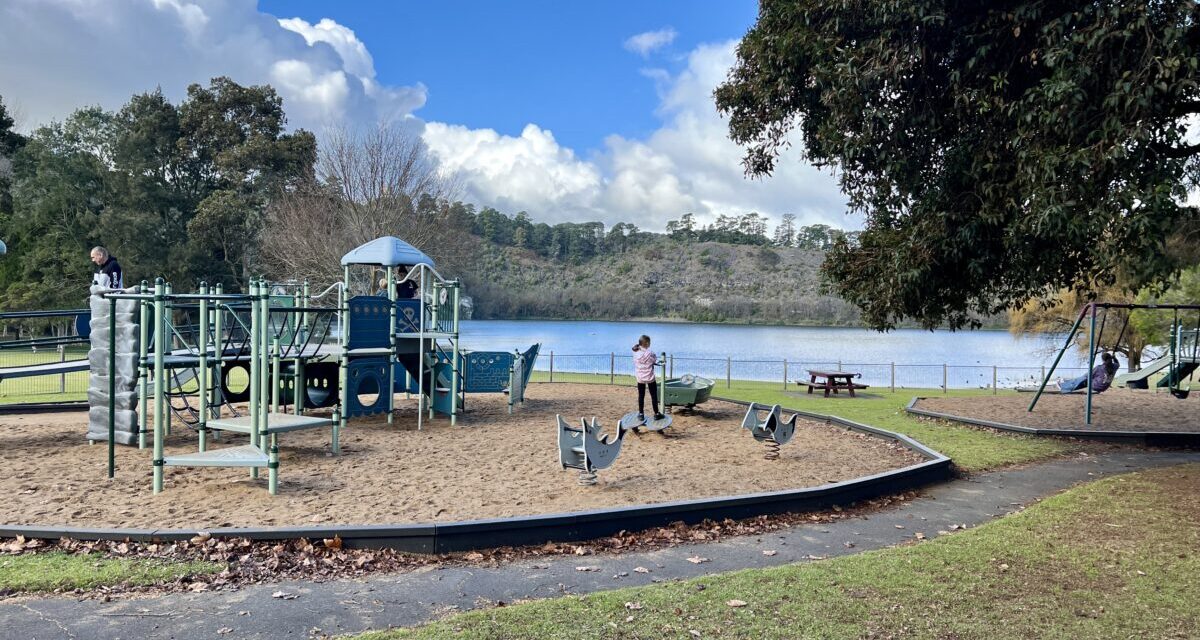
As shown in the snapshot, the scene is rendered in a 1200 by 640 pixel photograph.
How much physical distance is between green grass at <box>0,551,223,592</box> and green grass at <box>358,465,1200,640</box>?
6.52 feet

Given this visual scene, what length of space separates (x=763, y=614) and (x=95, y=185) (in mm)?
54064

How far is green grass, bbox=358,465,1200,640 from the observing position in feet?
14.2

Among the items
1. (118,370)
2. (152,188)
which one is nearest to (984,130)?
(118,370)

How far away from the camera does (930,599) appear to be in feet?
15.9

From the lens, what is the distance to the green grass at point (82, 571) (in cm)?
501

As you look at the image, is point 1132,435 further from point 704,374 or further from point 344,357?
point 704,374

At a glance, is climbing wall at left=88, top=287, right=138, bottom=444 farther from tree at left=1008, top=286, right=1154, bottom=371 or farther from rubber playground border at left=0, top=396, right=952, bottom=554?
tree at left=1008, top=286, right=1154, bottom=371

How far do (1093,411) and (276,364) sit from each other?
15.5 metres

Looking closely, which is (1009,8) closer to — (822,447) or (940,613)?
(822,447)

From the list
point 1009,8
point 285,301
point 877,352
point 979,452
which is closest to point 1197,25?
point 1009,8

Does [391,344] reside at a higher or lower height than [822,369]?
higher

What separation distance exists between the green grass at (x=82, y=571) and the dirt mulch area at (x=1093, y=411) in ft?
44.5

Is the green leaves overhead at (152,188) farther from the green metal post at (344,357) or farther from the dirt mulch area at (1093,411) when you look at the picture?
the dirt mulch area at (1093,411)

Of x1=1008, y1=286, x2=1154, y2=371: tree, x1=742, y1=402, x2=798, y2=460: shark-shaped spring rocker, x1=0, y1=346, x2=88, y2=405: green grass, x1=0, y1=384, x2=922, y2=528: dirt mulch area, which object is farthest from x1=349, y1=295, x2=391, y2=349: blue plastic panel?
x1=1008, y1=286, x2=1154, y2=371: tree
